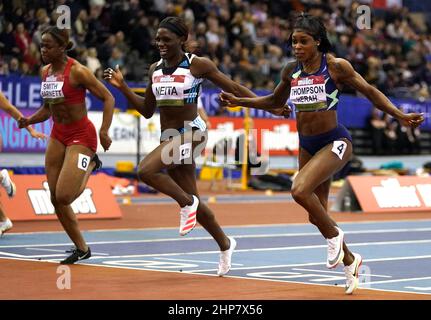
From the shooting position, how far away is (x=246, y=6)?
113 feet

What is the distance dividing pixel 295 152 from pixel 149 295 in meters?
20.5

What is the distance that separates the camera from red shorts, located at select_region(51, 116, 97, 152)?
11805mm

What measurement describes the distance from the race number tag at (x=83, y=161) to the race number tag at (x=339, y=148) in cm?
323

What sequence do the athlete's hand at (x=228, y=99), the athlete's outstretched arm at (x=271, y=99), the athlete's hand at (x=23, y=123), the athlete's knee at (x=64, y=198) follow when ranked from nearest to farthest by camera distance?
the athlete's outstretched arm at (x=271, y=99) < the athlete's hand at (x=228, y=99) < the athlete's knee at (x=64, y=198) < the athlete's hand at (x=23, y=123)

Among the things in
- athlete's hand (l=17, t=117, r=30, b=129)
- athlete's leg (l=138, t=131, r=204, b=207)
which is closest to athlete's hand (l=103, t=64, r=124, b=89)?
athlete's leg (l=138, t=131, r=204, b=207)

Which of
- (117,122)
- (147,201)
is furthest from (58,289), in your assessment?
(117,122)

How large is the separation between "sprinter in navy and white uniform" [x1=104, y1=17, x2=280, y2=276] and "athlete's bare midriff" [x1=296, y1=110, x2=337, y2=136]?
3.99 feet

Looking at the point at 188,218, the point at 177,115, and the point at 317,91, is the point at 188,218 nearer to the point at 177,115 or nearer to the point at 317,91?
the point at 177,115

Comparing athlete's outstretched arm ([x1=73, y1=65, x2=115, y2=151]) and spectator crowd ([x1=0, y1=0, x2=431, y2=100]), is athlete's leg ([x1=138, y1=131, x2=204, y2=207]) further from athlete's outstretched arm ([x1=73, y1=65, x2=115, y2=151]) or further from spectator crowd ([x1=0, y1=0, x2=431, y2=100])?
spectator crowd ([x1=0, y1=0, x2=431, y2=100])

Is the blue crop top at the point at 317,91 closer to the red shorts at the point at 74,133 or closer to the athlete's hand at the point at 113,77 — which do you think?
the athlete's hand at the point at 113,77

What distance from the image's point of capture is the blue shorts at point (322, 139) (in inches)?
384

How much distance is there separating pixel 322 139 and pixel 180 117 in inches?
70.1
